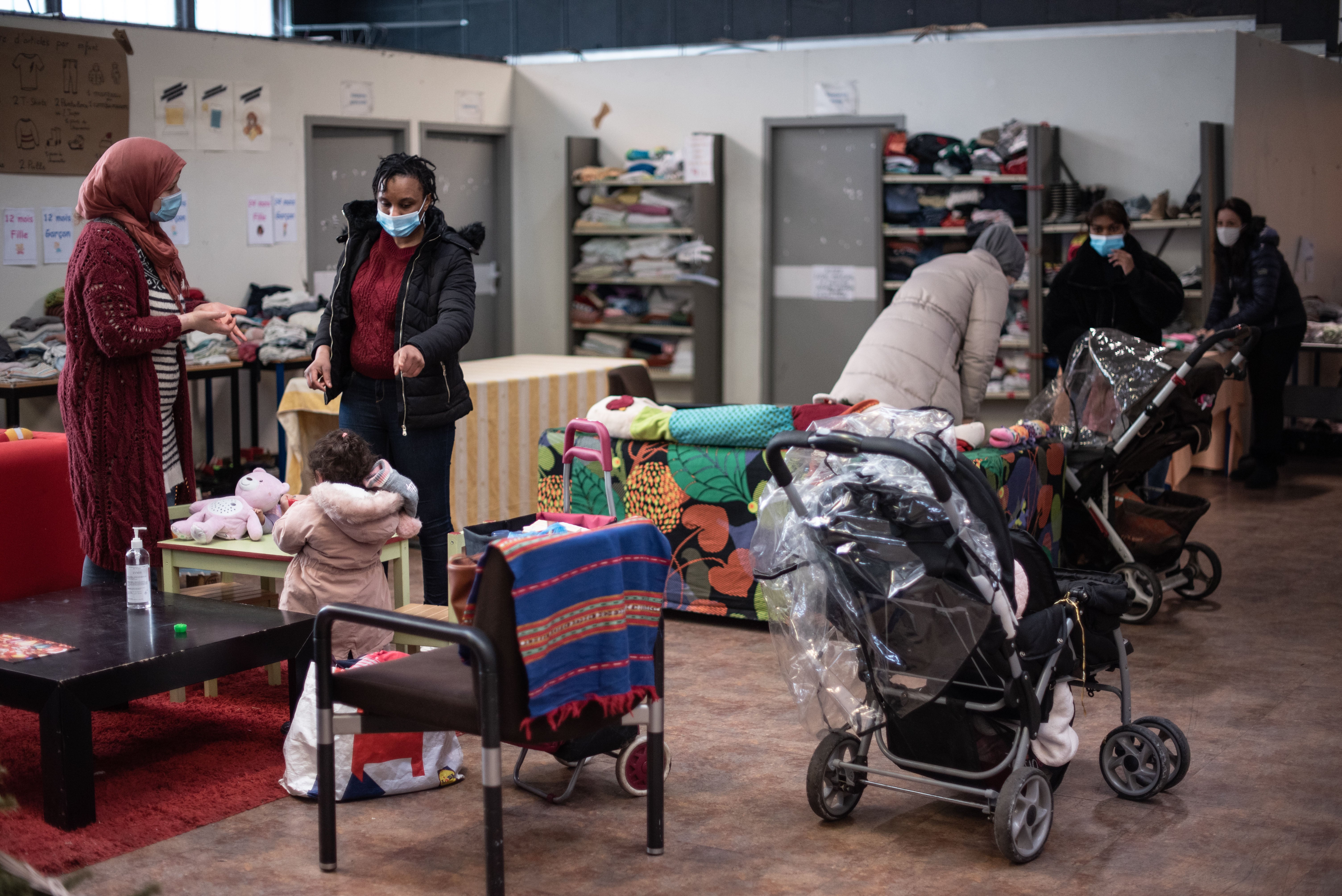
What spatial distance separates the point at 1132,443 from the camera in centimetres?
532

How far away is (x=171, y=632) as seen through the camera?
3.67 metres

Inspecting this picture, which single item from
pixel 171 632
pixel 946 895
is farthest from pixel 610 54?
pixel 946 895

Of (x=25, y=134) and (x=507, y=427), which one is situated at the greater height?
(x=25, y=134)

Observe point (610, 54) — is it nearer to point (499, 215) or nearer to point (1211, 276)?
point (499, 215)

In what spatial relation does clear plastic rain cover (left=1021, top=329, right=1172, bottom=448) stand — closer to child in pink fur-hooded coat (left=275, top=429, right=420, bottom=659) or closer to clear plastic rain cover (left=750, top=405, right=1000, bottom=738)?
clear plastic rain cover (left=750, top=405, right=1000, bottom=738)

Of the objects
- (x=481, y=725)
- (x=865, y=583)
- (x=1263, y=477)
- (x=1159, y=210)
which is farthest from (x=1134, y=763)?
(x=1159, y=210)

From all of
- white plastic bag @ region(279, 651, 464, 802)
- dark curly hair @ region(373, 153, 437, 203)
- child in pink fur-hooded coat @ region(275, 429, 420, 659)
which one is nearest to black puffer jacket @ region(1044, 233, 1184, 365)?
dark curly hair @ region(373, 153, 437, 203)

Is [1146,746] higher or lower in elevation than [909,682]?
lower

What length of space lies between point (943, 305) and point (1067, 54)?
3.85 metres

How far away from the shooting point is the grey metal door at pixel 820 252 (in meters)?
9.58

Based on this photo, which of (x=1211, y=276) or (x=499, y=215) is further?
(x=499, y=215)

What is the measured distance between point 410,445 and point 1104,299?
3438mm

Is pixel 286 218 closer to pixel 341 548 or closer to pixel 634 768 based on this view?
pixel 341 548

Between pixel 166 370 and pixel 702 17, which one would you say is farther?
pixel 702 17
